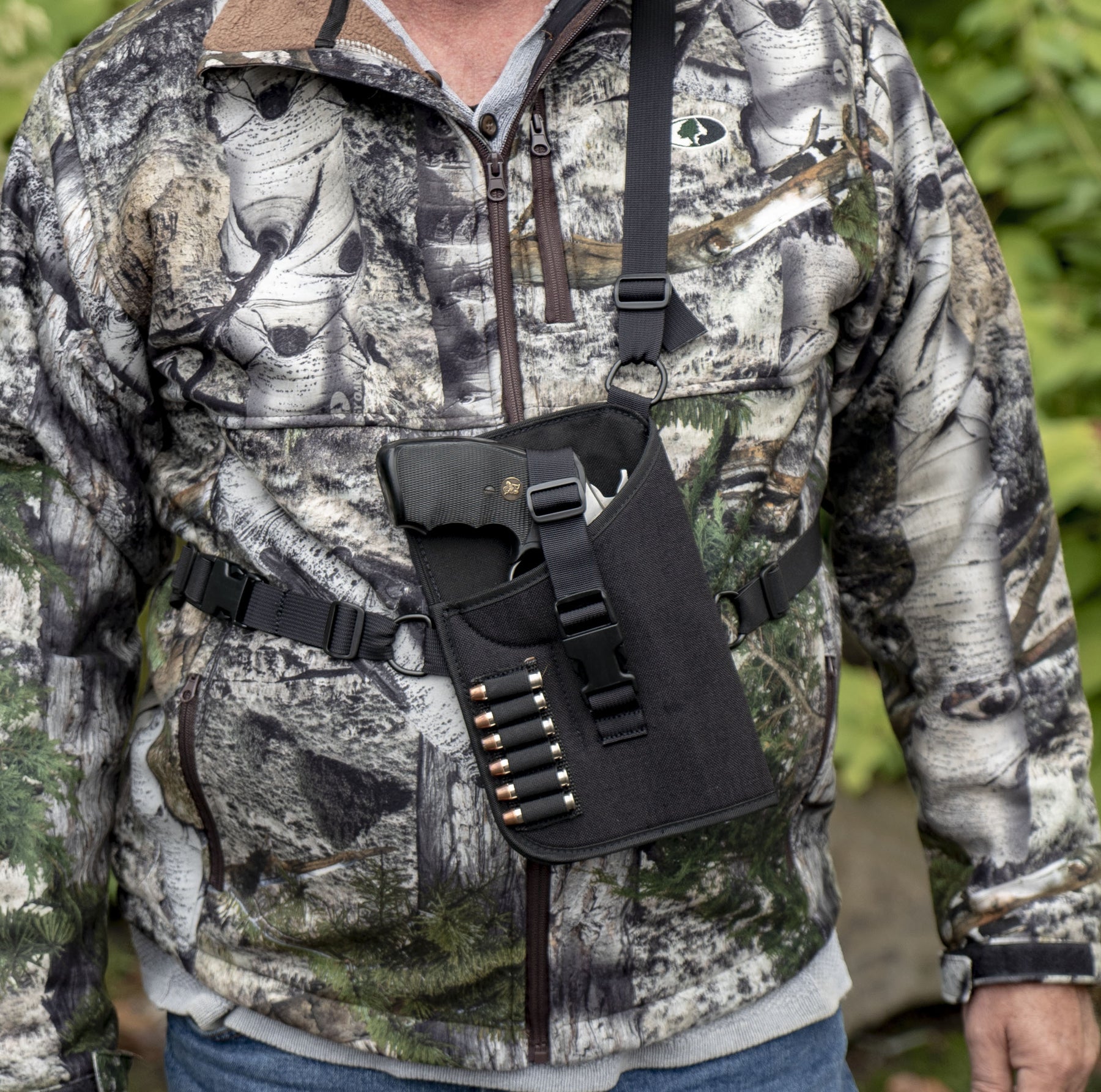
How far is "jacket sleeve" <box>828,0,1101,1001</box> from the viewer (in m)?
1.41

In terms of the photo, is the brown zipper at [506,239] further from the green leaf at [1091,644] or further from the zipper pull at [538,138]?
the green leaf at [1091,644]

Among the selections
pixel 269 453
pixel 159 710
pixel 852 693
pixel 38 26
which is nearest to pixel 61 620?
pixel 159 710

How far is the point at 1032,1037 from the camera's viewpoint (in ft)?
4.75

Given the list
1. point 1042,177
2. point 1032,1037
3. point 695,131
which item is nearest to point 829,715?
point 1032,1037

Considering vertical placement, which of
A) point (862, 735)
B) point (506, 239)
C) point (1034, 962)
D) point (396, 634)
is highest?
point (506, 239)

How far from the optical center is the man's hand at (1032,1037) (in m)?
1.44

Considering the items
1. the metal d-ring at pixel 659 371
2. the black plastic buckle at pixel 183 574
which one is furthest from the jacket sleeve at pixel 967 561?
the black plastic buckle at pixel 183 574

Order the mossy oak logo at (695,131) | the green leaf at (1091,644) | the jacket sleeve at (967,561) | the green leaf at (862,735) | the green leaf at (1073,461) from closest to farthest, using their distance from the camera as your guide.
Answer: the mossy oak logo at (695,131)
the jacket sleeve at (967,561)
the green leaf at (1073,461)
the green leaf at (1091,644)
the green leaf at (862,735)

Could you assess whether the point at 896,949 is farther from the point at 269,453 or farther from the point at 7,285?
the point at 7,285

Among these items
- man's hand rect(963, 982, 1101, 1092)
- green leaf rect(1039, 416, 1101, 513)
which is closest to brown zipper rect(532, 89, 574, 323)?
man's hand rect(963, 982, 1101, 1092)

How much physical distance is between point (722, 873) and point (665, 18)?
0.90 metres

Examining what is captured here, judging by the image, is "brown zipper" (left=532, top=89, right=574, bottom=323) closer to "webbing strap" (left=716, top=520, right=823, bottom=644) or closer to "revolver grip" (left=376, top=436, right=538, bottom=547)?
"revolver grip" (left=376, top=436, right=538, bottom=547)

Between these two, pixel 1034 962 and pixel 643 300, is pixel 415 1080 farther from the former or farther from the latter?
pixel 643 300

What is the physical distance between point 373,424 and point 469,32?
1.43ft
